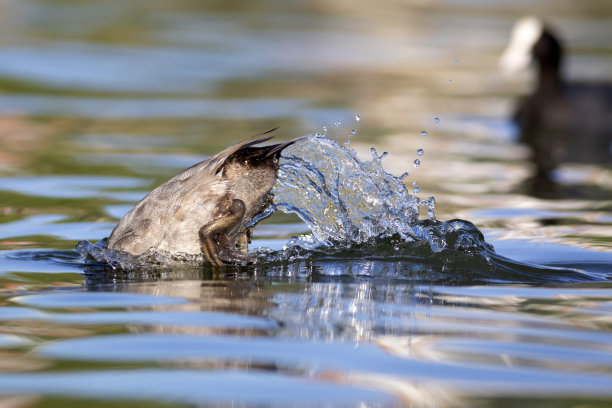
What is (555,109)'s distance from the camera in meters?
12.1

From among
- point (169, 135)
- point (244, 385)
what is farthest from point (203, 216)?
point (169, 135)

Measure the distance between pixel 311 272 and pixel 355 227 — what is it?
2.00 feet

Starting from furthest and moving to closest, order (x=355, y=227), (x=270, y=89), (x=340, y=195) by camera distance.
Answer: (x=270, y=89) < (x=340, y=195) < (x=355, y=227)

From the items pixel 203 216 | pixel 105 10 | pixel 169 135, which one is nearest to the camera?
pixel 203 216

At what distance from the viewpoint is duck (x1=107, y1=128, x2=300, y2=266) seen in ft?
16.4

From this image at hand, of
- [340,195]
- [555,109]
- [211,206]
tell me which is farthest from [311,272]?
[555,109]

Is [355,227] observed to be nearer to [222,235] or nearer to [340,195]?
[340,195]

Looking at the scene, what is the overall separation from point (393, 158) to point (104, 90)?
5.40 metres

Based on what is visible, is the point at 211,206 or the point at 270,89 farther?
the point at 270,89

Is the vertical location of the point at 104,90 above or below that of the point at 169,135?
above

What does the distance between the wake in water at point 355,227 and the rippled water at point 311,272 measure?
14 millimetres

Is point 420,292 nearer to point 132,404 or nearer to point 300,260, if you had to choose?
point 300,260

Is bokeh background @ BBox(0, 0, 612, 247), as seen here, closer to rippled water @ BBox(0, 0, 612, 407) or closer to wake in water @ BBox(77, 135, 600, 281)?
rippled water @ BBox(0, 0, 612, 407)

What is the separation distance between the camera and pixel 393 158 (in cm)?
925
